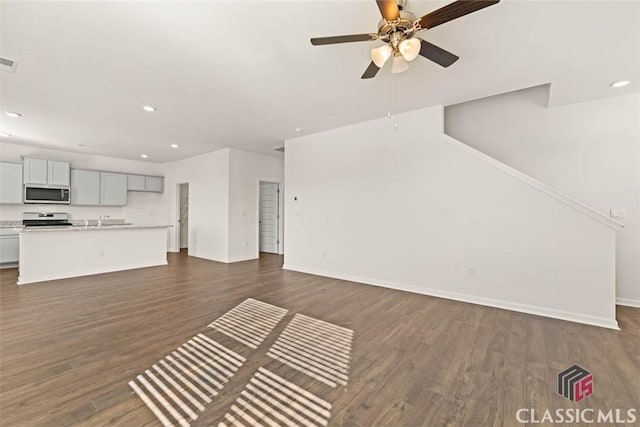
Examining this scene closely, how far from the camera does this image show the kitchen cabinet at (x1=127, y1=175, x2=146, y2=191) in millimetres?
7480

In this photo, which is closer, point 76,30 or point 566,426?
point 566,426

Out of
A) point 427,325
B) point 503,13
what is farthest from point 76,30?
point 427,325

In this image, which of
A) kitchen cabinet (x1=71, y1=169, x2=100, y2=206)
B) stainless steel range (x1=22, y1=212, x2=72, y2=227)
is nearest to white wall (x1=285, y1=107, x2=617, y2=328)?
kitchen cabinet (x1=71, y1=169, x2=100, y2=206)

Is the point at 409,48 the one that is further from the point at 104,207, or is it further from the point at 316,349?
the point at 104,207

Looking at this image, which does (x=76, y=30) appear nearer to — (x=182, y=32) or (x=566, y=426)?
(x=182, y=32)

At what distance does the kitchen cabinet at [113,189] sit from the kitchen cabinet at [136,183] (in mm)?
116

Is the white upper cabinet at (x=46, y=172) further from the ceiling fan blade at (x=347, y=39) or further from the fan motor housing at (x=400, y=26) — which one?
the fan motor housing at (x=400, y=26)

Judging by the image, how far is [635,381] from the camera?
1.96 m

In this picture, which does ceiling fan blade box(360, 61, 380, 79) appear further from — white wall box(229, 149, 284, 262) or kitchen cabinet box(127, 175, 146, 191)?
kitchen cabinet box(127, 175, 146, 191)

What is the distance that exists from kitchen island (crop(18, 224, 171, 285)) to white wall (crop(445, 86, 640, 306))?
22.9ft

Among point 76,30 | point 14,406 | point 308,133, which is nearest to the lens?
point 14,406

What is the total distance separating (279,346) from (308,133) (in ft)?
13.1

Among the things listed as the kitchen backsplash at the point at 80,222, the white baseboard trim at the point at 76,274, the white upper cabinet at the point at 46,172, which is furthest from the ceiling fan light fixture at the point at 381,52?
the kitchen backsplash at the point at 80,222

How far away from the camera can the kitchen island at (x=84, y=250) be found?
454 centimetres
